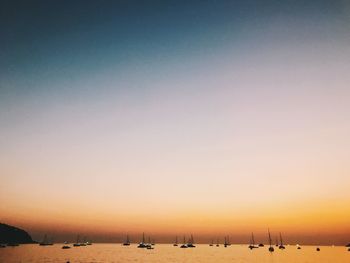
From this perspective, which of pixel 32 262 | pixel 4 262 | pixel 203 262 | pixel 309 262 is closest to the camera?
pixel 4 262

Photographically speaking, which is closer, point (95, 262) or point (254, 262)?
point (95, 262)

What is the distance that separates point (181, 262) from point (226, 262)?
19946 mm

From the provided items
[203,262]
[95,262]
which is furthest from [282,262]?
[95,262]

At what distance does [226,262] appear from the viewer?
4830 inches

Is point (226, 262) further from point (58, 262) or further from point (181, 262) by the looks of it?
point (58, 262)

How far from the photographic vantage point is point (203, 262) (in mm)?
119250

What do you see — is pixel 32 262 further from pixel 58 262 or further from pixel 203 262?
pixel 203 262

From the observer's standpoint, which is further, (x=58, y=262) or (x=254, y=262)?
(x=254, y=262)

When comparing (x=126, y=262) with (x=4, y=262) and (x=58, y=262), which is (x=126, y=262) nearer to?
(x=58, y=262)

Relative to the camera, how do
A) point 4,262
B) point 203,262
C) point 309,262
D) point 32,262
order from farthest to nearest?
point 309,262, point 203,262, point 32,262, point 4,262

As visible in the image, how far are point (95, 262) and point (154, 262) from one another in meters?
25.1

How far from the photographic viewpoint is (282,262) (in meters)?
123

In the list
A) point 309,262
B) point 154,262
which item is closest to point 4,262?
point 154,262

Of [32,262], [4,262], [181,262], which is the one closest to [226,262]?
[181,262]
